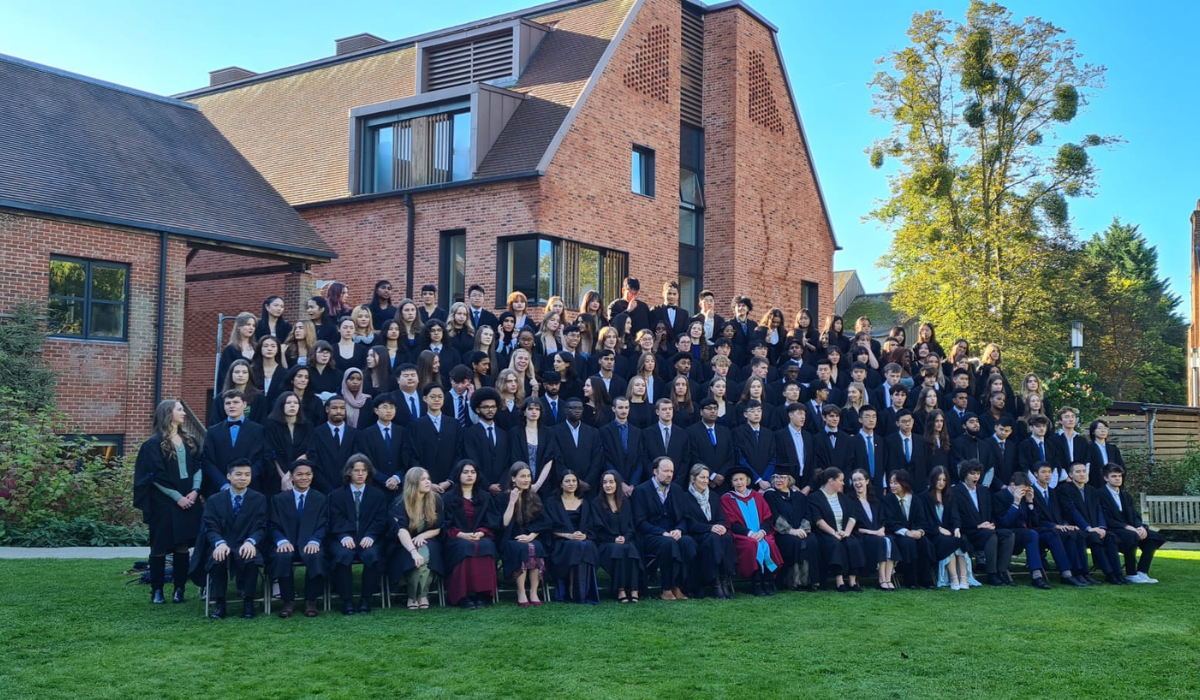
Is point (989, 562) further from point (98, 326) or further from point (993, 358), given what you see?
point (98, 326)

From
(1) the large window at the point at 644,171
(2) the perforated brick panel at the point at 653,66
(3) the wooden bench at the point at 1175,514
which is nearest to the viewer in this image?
(3) the wooden bench at the point at 1175,514

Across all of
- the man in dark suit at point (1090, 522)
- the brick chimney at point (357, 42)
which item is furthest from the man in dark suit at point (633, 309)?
the brick chimney at point (357, 42)

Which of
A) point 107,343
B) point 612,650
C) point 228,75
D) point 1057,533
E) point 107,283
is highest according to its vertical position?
point 228,75

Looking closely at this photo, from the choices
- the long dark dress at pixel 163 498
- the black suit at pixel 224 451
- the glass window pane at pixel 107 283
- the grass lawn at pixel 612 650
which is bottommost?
the grass lawn at pixel 612 650

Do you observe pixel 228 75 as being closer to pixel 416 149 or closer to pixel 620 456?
pixel 416 149

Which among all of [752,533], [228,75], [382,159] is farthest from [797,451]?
[228,75]

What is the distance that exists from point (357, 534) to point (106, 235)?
12.7 metres

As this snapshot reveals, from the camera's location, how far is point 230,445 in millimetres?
10164

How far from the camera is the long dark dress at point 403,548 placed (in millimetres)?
9906

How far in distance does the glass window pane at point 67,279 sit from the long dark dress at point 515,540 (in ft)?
41.3

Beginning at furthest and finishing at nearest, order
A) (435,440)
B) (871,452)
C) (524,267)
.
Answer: (524,267) → (871,452) → (435,440)

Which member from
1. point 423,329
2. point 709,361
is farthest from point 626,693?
point 709,361

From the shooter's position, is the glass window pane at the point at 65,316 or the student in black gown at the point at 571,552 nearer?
the student in black gown at the point at 571,552

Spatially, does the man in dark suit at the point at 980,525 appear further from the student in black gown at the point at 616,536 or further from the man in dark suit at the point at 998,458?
the student in black gown at the point at 616,536
